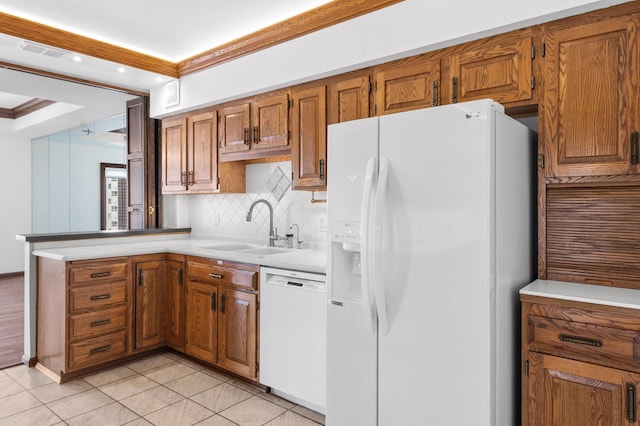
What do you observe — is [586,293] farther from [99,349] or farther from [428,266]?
[99,349]

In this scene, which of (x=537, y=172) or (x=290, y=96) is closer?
(x=537, y=172)

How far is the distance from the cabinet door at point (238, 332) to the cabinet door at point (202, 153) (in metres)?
1.22

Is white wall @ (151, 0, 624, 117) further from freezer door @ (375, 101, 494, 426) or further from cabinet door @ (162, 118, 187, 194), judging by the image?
freezer door @ (375, 101, 494, 426)

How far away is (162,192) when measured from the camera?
4398mm

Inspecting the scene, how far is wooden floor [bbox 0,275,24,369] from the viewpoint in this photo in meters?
3.54

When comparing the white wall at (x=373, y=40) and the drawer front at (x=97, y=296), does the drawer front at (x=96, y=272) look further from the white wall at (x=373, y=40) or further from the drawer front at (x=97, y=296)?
the white wall at (x=373, y=40)

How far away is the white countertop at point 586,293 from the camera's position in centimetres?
164

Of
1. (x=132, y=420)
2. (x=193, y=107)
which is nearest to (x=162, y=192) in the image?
(x=193, y=107)

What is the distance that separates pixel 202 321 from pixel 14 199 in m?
6.04

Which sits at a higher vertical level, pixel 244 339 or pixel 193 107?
pixel 193 107

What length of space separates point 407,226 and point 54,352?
9.63 ft

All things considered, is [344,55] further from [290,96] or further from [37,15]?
[37,15]

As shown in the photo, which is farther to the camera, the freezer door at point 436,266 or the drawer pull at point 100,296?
the drawer pull at point 100,296

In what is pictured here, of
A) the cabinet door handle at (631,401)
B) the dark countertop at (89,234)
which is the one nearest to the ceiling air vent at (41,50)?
the dark countertop at (89,234)
